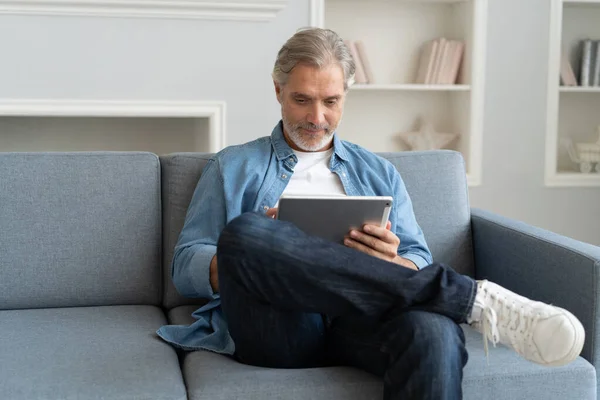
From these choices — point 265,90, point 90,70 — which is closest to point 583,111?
point 265,90

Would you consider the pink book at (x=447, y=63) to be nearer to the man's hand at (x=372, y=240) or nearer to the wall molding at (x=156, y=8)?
the wall molding at (x=156, y=8)

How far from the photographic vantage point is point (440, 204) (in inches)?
89.4

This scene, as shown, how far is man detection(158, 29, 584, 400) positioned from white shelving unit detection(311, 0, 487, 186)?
6.12ft

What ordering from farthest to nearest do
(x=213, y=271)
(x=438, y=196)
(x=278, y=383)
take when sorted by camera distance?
(x=438, y=196) < (x=213, y=271) < (x=278, y=383)

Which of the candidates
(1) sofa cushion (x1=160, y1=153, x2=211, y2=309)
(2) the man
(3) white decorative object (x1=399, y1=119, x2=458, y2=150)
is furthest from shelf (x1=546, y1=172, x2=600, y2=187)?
(1) sofa cushion (x1=160, y1=153, x2=211, y2=309)

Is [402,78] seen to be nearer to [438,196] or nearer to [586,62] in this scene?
[586,62]

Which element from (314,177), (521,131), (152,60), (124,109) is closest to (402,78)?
(521,131)

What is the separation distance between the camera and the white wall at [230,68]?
314cm

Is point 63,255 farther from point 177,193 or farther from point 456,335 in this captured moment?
point 456,335

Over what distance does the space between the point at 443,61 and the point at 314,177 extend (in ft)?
6.18

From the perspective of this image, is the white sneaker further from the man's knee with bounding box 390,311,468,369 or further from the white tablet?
the white tablet

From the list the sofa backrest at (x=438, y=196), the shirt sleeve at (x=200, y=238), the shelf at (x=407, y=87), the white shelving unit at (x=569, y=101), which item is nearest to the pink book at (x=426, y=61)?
the shelf at (x=407, y=87)

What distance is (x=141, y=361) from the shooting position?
169cm

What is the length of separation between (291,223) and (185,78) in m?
1.79
